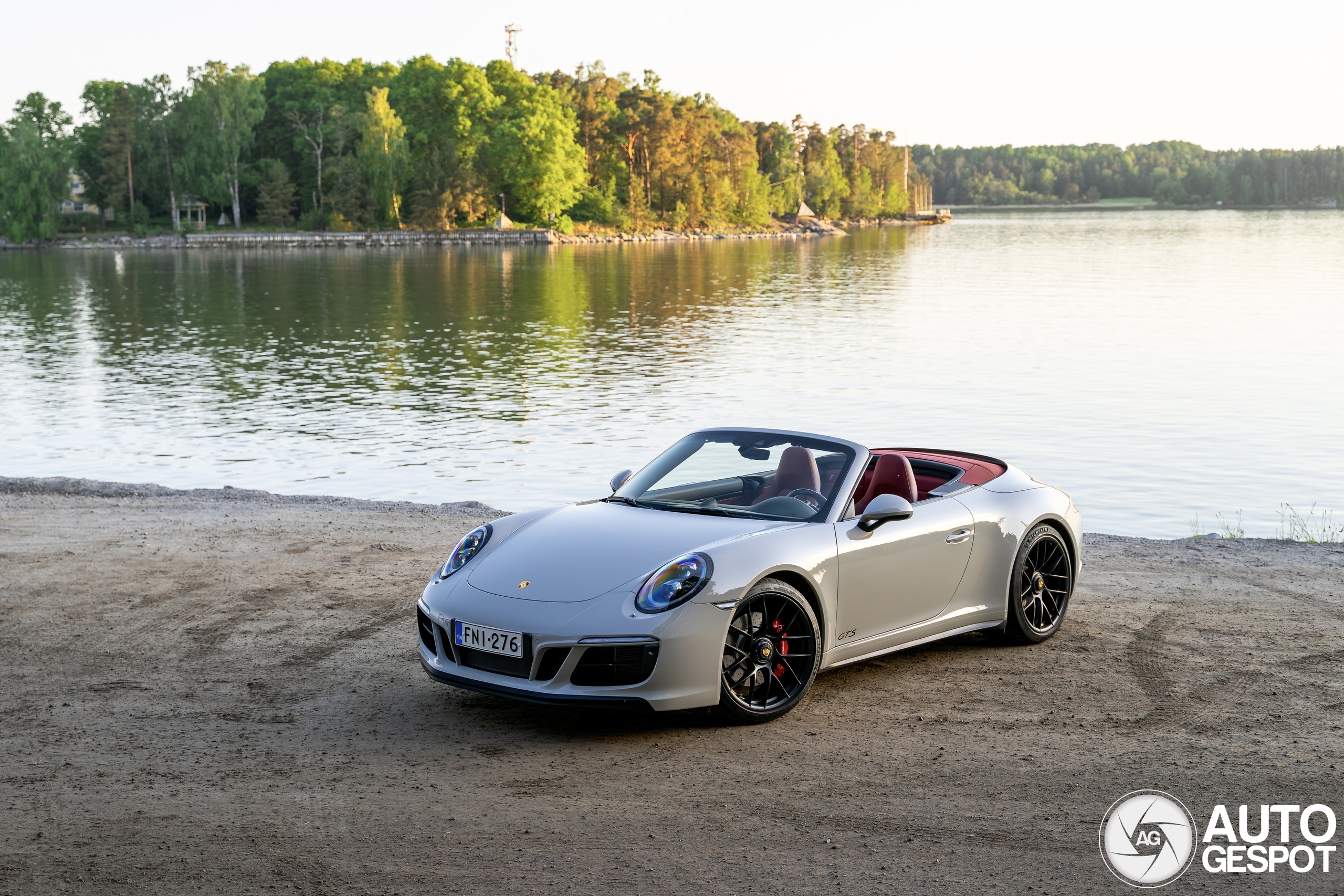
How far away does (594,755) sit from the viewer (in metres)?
5.77

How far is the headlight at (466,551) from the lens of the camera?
6648 millimetres

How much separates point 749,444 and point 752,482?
256mm

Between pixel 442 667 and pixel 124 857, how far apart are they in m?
1.88

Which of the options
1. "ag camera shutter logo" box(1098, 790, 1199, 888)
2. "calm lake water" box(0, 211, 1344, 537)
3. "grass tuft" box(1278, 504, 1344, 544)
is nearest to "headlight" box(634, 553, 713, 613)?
"ag camera shutter logo" box(1098, 790, 1199, 888)

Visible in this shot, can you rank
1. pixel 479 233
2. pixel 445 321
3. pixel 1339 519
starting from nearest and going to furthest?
pixel 1339 519 < pixel 445 321 < pixel 479 233

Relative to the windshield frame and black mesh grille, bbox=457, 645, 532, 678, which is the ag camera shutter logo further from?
black mesh grille, bbox=457, 645, 532, 678

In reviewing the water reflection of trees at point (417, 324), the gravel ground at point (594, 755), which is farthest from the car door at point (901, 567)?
the water reflection of trees at point (417, 324)

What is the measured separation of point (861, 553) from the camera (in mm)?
6641

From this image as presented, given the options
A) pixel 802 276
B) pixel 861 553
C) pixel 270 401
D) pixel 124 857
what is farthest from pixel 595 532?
pixel 802 276

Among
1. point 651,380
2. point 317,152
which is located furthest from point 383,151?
point 651,380

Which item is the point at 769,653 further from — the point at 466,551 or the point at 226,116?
the point at 226,116

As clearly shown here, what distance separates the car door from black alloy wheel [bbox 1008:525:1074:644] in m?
0.58

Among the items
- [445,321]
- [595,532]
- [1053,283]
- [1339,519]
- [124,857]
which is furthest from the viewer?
[1053,283]

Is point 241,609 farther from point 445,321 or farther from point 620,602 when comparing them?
point 445,321
